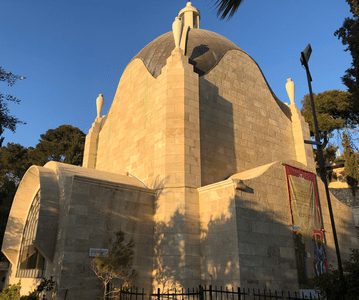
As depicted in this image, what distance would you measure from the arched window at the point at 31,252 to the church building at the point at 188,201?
8 cm

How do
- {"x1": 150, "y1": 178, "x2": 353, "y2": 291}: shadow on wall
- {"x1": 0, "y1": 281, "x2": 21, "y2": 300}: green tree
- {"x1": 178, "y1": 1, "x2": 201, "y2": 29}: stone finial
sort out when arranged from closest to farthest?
{"x1": 150, "y1": 178, "x2": 353, "y2": 291}: shadow on wall, {"x1": 0, "y1": 281, "x2": 21, "y2": 300}: green tree, {"x1": 178, "y1": 1, "x2": 201, "y2": 29}: stone finial

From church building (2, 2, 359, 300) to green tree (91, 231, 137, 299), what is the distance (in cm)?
25

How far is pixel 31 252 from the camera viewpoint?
1237 centimetres

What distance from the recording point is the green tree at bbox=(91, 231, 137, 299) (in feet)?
29.7

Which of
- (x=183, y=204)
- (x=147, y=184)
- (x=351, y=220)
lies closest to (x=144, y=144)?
(x=147, y=184)

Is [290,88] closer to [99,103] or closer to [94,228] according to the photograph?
[99,103]

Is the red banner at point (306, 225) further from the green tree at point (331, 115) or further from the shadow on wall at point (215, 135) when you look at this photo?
the green tree at point (331, 115)

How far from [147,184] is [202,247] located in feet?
11.9

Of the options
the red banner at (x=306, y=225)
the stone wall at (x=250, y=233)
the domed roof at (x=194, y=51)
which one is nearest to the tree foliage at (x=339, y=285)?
the stone wall at (x=250, y=233)

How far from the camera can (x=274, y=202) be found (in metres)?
11.3

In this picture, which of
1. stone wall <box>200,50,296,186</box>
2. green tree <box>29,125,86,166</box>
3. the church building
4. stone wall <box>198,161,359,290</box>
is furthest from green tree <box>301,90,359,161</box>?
green tree <box>29,125,86,166</box>

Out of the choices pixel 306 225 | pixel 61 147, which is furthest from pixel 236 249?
pixel 61 147

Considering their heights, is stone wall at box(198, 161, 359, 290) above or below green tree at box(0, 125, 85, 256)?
below

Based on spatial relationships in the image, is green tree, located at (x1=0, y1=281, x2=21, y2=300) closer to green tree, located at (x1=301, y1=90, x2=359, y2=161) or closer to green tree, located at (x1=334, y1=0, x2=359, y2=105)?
green tree, located at (x1=334, y1=0, x2=359, y2=105)
